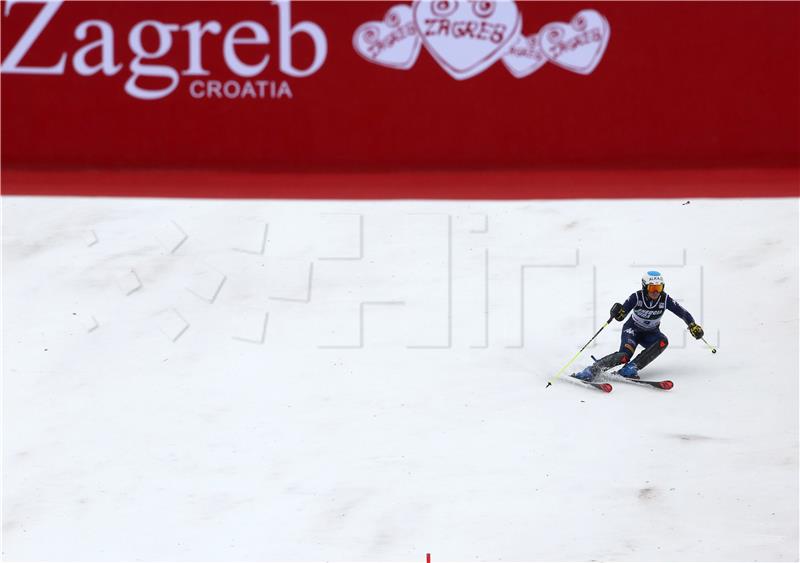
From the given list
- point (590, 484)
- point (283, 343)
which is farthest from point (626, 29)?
point (590, 484)

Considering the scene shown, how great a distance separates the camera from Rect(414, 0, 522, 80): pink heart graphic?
16703mm

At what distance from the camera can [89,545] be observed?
948cm

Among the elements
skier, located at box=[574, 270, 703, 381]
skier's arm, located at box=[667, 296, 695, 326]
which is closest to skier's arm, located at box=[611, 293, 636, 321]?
skier, located at box=[574, 270, 703, 381]

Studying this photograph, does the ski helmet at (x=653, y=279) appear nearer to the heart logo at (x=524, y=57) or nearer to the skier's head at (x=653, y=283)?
the skier's head at (x=653, y=283)

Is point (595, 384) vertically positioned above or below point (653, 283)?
below

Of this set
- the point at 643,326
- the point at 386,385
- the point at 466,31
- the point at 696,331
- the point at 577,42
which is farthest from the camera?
the point at 466,31

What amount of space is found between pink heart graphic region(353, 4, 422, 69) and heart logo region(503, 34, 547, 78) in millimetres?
1342

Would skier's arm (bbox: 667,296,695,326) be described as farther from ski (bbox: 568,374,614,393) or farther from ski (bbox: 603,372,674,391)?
ski (bbox: 568,374,614,393)

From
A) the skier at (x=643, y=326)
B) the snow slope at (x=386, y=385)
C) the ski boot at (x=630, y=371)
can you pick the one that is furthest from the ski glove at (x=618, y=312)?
the snow slope at (x=386, y=385)

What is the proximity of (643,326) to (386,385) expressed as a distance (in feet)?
9.04

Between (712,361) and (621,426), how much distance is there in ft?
6.47

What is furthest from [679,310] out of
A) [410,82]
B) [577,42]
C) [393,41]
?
[393,41]

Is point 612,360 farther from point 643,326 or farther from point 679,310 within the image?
point 679,310

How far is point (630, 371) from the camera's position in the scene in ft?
38.8
